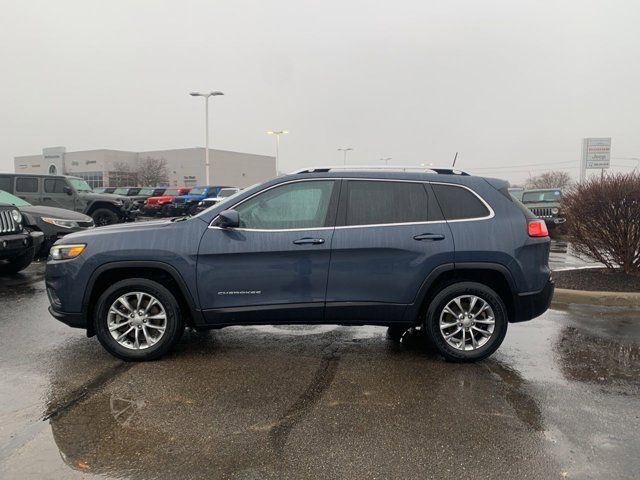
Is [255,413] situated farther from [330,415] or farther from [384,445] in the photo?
[384,445]

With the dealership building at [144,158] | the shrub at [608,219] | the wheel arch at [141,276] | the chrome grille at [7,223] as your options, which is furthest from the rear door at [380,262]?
the dealership building at [144,158]

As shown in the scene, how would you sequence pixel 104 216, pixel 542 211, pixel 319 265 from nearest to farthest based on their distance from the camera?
pixel 319 265 < pixel 542 211 < pixel 104 216

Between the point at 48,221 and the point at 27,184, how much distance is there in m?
6.07

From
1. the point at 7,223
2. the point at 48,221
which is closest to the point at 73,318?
the point at 7,223

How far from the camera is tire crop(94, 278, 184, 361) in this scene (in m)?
4.45

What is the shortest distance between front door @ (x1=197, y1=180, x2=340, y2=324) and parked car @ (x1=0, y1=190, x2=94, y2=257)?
656 cm

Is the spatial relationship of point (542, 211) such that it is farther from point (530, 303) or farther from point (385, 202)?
point (385, 202)

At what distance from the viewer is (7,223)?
25.9 ft

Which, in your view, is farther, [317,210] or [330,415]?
[317,210]

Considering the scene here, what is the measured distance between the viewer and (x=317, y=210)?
4543 mm

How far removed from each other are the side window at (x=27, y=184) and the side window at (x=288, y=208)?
42.6 feet

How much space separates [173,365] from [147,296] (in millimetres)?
670

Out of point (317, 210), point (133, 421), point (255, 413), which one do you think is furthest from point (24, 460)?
point (317, 210)

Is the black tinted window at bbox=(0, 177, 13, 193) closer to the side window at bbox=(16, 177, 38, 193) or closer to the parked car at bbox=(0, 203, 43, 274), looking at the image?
the side window at bbox=(16, 177, 38, 193)
